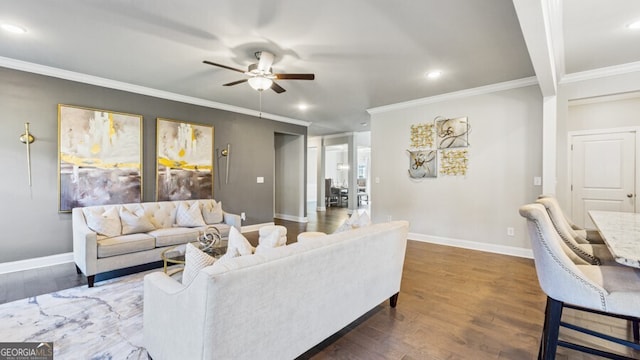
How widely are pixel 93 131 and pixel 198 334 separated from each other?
414 centimetres

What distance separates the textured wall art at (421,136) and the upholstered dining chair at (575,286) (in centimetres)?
367

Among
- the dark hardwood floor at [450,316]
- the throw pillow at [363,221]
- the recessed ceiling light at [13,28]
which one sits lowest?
the dark hardwood floor at [450,316]

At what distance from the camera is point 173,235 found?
11.8 feet

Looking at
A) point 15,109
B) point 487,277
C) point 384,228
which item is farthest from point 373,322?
point 15,109

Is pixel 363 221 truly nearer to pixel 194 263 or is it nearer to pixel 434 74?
pixel 194 263

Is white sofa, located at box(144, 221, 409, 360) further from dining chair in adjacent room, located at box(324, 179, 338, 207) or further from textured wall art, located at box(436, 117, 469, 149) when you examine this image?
dining chair in adjacent room, located at box(324, 179, 338, 207)

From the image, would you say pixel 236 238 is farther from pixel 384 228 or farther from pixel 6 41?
pixel 6 41

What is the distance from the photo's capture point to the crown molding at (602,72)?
3.43 metres

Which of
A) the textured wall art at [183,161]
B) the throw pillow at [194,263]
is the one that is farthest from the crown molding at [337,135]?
the throw pillow at [194,263]

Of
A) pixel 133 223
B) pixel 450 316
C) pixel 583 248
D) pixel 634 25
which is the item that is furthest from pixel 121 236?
pixel 634 25

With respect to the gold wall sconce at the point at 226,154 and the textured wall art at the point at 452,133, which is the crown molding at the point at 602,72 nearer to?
the textured wall art at the point at 452,133

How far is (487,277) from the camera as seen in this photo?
334 cm

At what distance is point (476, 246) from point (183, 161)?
520 centimetres

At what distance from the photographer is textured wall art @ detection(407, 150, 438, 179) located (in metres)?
5.02
